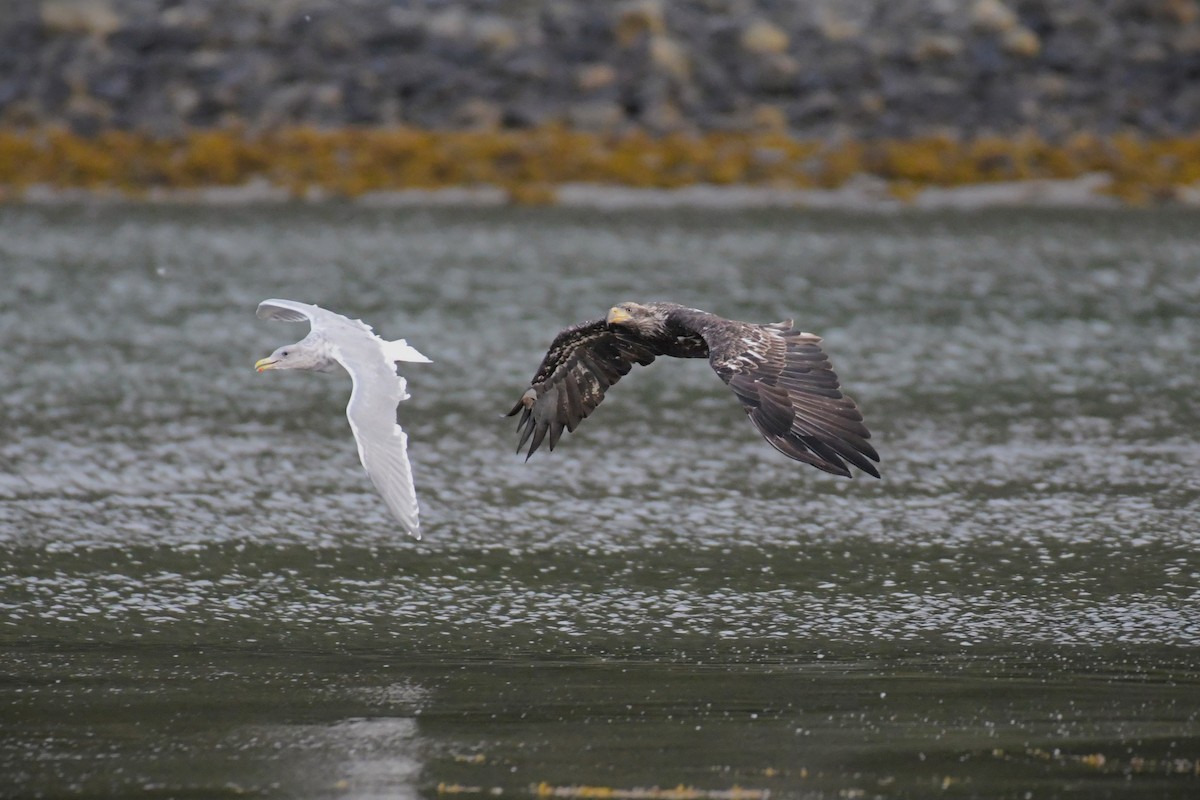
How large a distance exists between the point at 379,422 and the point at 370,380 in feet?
1.37

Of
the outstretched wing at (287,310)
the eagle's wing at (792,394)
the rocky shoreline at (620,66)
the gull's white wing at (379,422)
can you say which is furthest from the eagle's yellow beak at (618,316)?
the rocky shoreline at (620,66)

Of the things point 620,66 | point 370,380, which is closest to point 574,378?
point 370,380

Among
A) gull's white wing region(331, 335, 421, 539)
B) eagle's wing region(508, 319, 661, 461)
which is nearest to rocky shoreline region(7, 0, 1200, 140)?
eagle's wing region(508, 319, 661, 461)

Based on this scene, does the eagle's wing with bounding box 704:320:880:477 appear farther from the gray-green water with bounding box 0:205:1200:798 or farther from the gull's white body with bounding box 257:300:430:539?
the gull's white body with bounding box 257:300:430:539

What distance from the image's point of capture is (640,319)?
9.42 metres

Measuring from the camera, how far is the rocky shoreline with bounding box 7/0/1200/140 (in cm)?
3166

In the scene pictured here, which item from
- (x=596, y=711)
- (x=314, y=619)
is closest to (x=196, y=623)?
(x=314, y=619)

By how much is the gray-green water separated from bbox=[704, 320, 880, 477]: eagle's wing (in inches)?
40.5

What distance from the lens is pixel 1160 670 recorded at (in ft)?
27.6

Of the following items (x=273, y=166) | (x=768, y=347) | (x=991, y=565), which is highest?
(x=768, y=347)

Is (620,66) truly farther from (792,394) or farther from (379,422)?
(379,422)

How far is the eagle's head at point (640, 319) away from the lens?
937cm

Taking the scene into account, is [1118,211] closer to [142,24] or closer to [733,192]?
[733,192]

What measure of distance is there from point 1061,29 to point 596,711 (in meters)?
27.8
